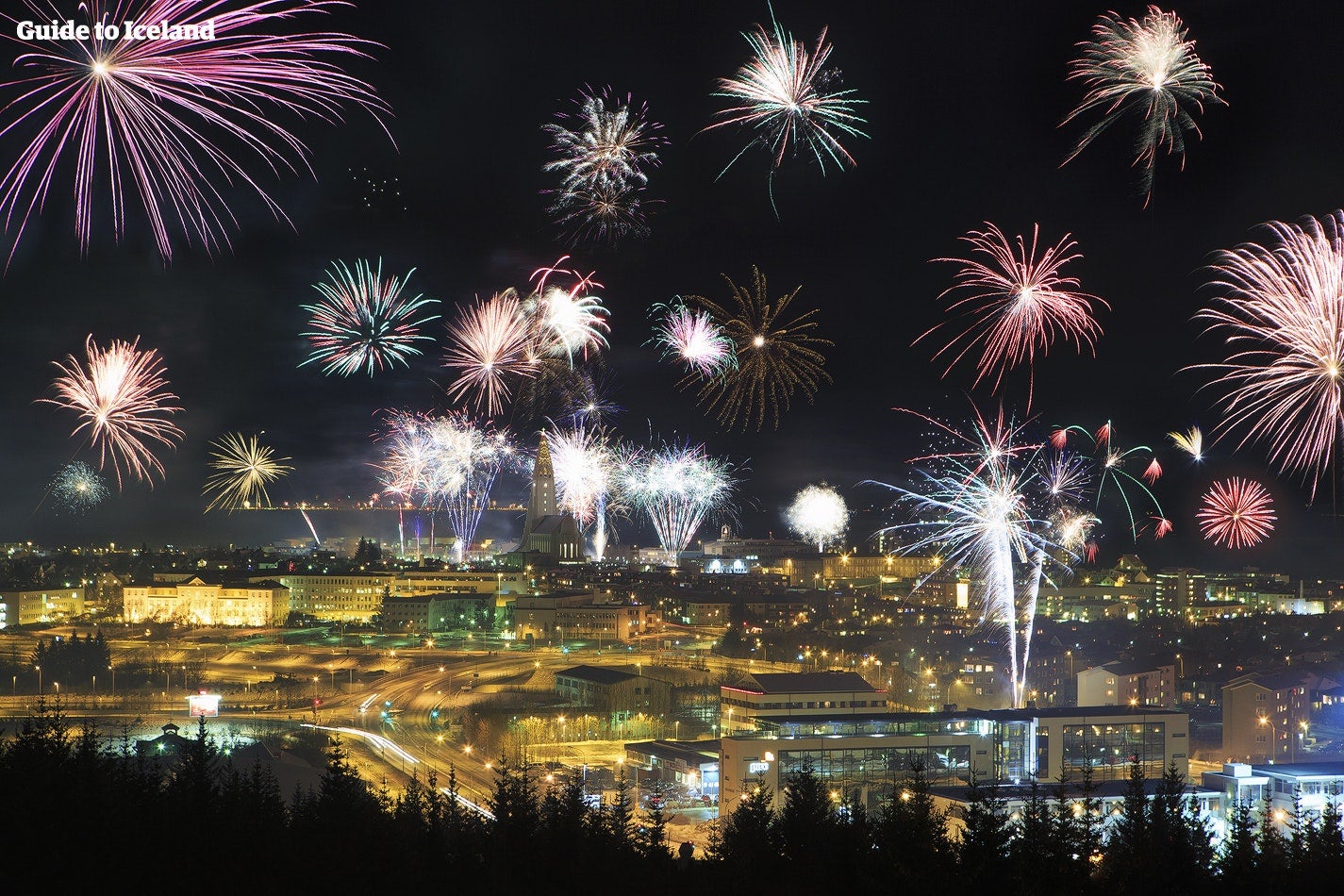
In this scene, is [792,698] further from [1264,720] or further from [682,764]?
[1264,720]

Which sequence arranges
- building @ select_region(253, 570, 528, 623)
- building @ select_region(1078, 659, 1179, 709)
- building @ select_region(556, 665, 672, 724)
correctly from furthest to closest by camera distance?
building @ select_region(253, 570, 528, 623), building @ select_region(1078, 659, 1179, 709), building @ select_region(556, 665, 672, 724)

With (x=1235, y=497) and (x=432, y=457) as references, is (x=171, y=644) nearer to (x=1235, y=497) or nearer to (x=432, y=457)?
(x=432, y=457)

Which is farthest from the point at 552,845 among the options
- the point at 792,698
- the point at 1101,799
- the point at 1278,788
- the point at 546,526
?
the point at 546,526

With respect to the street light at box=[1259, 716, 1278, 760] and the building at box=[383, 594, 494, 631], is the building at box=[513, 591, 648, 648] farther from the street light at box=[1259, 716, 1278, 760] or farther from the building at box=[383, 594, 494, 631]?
the street light at box=[1259, 716, 1278, 760]

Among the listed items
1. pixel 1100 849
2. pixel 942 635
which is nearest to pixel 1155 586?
pixel 942 635

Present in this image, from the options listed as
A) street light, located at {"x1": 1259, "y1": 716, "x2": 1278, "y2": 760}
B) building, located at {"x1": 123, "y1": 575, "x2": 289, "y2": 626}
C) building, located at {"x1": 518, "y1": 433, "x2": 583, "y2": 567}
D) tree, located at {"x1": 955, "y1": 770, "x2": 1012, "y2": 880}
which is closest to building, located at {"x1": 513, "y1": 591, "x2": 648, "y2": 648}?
building, located at {"x1": 123, "y1": 575, "x2": 289, "y2": 626}

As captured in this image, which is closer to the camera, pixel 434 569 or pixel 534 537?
pixel 434 569
